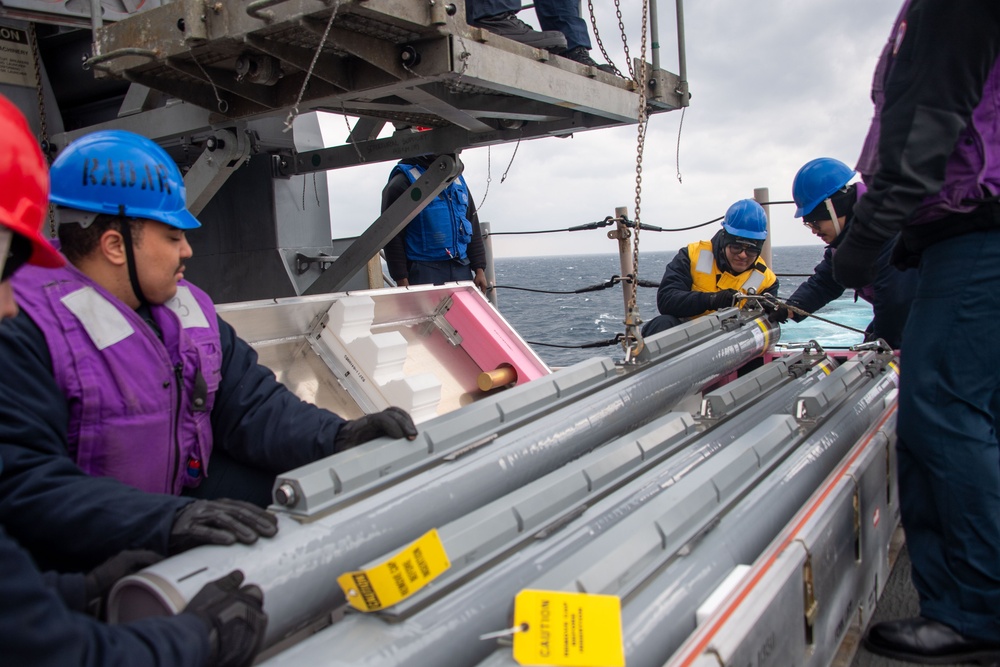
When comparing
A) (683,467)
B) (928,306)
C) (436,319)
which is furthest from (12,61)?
(928,306)

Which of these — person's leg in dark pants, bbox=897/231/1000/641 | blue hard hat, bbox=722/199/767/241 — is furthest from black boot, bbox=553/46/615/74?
person's leg in dark pants, bbox=897/231/1000/641

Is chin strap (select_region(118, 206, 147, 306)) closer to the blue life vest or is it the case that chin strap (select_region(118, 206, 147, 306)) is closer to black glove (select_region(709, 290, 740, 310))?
black glove (select_region(709, 290, 740, 310))

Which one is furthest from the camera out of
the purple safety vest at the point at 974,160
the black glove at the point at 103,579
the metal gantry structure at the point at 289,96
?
the metal gantry structure at the point at 289,96

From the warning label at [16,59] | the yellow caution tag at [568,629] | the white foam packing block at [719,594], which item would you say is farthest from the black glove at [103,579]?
the warning label at [16,59]

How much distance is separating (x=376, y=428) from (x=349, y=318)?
70.8 inches

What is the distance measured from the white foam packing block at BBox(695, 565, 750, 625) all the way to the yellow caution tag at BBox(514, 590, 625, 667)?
0.62ft

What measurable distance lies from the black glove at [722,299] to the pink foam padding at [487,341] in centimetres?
105

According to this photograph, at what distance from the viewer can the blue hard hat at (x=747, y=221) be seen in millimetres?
4543

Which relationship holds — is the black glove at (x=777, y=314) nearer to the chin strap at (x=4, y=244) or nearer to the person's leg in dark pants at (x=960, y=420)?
the person's leg in dark pants at (x=960, y=420)

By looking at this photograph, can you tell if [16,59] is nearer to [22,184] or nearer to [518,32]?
Answer: [518,32]

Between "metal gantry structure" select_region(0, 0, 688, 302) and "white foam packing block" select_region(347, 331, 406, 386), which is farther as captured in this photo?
"white foam packing block" select_region(347, 331, 406, 386)

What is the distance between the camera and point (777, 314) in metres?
3.84

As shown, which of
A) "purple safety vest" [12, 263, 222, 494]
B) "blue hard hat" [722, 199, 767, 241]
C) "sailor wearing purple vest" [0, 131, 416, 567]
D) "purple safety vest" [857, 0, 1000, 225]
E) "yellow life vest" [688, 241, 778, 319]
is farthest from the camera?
"yellow life vest" [688, 241, 778, 319]

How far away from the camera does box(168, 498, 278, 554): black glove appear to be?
1.47 m
